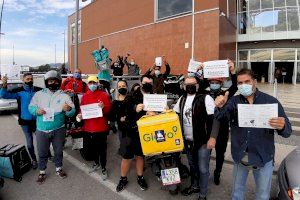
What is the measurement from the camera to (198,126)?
4.45 meters

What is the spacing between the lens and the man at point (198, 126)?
4.42 metres

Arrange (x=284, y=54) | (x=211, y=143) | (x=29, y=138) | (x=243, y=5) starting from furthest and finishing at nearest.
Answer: (x=243, y=5)
(x=284, y=54)
(x=29, y=138)
(x=211, y=143)

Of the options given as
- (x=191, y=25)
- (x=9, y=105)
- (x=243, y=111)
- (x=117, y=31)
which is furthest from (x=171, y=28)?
(x=243, y=111)

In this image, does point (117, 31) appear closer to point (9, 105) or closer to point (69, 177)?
point (9, 105)

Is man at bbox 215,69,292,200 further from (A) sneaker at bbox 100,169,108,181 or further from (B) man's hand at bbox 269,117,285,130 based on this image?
(A) sneaker at bbox 100,169,108,181

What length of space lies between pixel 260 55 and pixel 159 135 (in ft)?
94.0

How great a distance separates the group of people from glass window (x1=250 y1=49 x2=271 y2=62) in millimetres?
26414

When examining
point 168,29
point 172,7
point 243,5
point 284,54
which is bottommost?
point 284,54

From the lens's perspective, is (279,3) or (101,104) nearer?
(101,104)

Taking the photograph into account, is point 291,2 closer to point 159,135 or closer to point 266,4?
point 266,4

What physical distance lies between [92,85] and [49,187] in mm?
1966

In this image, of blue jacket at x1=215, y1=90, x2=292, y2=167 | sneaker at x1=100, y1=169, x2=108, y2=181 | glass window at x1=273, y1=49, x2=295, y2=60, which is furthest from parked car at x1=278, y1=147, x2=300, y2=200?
glass window at x1=273, y1=49, x2=295, y2=60

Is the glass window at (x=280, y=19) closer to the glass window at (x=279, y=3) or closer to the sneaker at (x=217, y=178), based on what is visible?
the glass window at (x=279, y=3)

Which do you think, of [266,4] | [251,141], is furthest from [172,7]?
[251,141]
